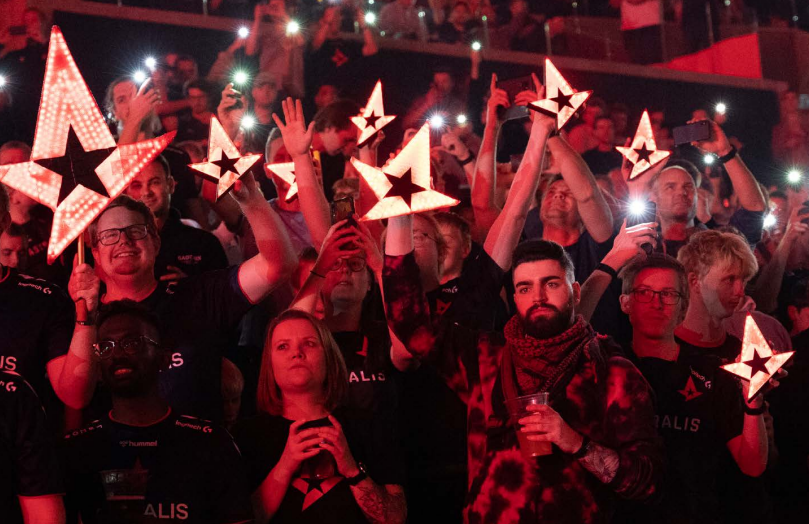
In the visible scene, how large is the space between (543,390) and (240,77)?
15.1 feet

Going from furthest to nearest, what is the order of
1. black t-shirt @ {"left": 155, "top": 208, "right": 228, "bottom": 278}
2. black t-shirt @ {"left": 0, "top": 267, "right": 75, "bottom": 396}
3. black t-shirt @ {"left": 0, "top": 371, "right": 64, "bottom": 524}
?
black t-shirt @ {"left": 155, "top": 208, "right": 228, "bottom": 278}
black t-shirt @ {"left": 0, "top": 267, "right": 75, "bottom": 396}
black t-shirt @ {"left": 0, "top": 371, "right": 64, "bottom": 524}

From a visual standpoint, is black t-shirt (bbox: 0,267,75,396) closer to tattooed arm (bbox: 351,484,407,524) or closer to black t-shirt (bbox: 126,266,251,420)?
black t-shirt (bbox: 126,266,251,420)

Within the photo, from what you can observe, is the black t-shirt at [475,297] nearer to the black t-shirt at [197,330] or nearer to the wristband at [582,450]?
the black t-shirt at [197,330]

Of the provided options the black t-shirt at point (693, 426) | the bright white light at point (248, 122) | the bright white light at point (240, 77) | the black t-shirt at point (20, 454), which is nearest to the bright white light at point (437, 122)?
the bright white light at point (240, 77)

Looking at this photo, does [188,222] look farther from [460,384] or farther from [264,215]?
[460,384]

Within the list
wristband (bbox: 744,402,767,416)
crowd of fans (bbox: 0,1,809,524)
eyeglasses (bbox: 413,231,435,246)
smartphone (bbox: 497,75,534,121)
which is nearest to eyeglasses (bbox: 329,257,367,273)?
crowd of fans (bbox: 0,1,809,524)

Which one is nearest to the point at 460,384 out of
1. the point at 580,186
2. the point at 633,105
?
the point at 580,186

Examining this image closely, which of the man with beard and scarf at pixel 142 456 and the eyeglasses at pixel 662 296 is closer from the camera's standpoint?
the man with beard and scarf at pixel 142 456

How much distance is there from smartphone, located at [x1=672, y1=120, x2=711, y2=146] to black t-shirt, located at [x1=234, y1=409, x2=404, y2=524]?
8.69ft

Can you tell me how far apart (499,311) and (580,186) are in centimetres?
63

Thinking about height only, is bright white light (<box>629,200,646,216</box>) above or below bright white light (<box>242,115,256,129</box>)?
below

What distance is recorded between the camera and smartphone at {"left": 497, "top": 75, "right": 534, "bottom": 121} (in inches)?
182

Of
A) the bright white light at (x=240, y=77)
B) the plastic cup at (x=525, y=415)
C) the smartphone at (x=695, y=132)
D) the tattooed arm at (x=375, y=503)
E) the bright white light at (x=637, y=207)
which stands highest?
the bright white light at (x=240, y=77)

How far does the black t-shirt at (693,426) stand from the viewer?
356 centimetres
